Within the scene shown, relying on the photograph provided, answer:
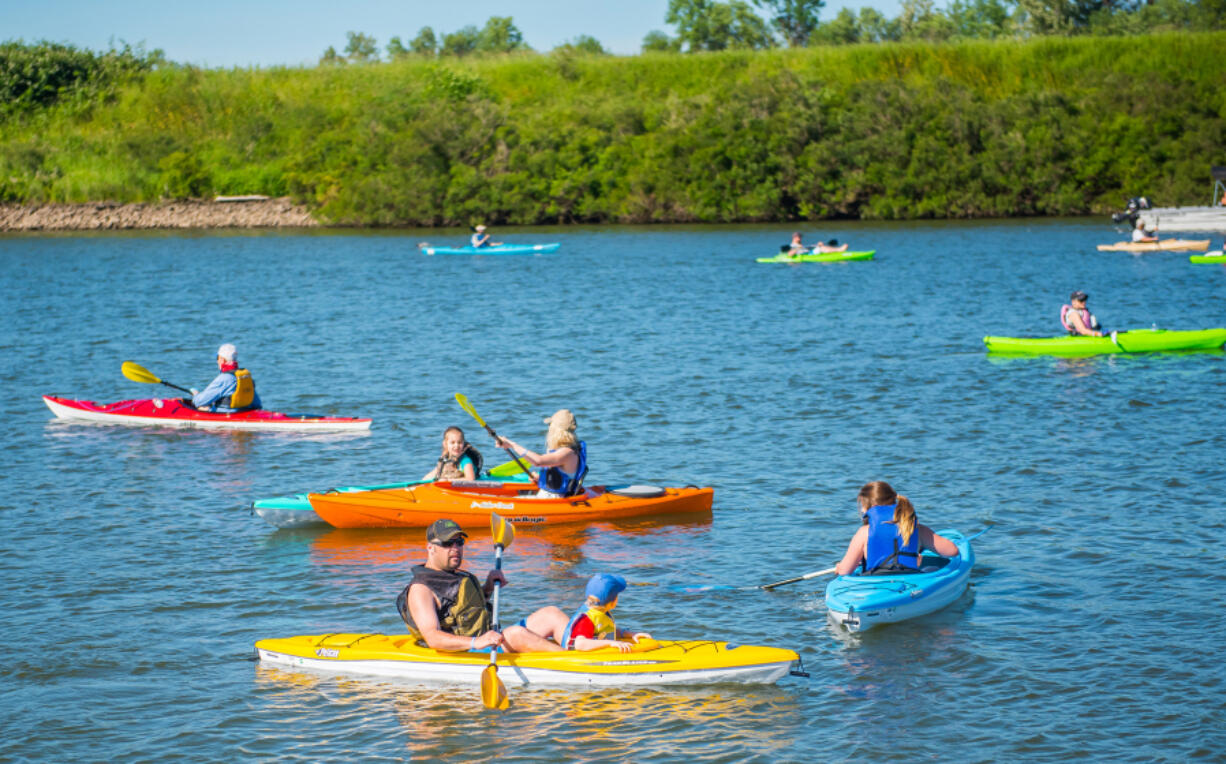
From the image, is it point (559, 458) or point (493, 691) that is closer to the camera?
point (493, 691)

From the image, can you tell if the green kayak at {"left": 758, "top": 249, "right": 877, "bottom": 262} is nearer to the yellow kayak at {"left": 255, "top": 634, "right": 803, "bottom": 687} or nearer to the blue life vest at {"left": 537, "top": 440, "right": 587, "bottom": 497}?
the blue life vest at {"left": 537, "top": 440, "right": 587, "bottom": 497}

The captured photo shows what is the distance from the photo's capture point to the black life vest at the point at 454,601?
870 centimetres

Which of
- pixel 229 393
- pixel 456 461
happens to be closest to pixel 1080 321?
pixel 456 461

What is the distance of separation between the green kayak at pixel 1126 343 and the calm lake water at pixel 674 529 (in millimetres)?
298

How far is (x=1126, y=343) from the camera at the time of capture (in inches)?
893

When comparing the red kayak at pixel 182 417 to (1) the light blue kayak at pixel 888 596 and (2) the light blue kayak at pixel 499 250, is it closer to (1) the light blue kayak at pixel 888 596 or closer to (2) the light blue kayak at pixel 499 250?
(1) the light blue kayak at pixel 888 596

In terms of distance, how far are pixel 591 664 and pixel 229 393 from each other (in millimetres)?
10920

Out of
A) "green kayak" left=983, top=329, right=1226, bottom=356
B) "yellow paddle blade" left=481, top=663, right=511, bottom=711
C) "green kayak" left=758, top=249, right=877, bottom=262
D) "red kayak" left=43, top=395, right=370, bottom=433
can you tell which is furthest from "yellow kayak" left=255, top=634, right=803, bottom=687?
"green kayak" left=758, top=249, right=877, bottom=262

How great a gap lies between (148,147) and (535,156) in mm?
24417

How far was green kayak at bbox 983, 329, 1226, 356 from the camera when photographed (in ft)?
74.2

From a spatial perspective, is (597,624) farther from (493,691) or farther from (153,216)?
(153,216)

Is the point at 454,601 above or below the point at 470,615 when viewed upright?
above

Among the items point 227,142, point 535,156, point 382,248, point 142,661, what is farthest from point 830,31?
point 142,661

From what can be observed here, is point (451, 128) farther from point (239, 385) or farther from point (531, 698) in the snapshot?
point (531, 698)
